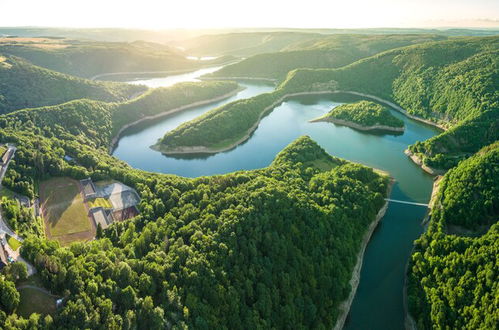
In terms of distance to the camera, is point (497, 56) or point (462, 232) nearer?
point (462, 232)

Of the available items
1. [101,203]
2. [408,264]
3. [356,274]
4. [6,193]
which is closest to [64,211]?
[101,203]

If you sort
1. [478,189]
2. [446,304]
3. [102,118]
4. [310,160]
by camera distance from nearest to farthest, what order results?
[446,304] < [478,189] < [310,160] < [102,118]

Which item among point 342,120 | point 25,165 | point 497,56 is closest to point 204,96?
point 342,120

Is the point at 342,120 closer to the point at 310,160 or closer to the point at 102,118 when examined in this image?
the point at 310,160

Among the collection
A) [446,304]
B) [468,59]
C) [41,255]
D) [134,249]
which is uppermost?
[468,59]

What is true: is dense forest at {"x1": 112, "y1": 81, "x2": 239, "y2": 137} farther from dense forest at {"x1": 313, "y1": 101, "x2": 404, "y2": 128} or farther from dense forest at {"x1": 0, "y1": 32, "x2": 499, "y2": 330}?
dense forest at {"x1": 313, "y1": 101, "x2": 404, "y2": 128}

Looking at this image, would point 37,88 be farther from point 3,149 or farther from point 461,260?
point 461,260

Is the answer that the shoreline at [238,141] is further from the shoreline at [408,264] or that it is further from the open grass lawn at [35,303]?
the open grass lawn at [35,303]
